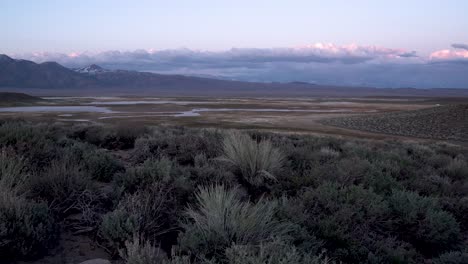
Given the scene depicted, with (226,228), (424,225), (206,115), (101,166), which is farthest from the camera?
(206,115)

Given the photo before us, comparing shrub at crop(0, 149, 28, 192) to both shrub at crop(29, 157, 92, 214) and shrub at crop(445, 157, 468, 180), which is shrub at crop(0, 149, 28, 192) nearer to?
shrub at crop(29, 157, 92, 214)

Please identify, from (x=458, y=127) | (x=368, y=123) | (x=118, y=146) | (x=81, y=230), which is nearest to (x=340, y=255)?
(x=81, y=230)

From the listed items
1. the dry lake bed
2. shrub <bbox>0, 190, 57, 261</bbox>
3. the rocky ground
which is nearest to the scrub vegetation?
shrub <bbox>0, 190, 57, 261</bbox>

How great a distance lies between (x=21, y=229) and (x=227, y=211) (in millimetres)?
2157

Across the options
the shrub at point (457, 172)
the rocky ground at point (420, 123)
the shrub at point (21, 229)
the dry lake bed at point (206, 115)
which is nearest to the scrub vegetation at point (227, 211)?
the shrub at point (21, 229)

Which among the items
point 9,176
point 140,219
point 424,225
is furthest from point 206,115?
point 140,219

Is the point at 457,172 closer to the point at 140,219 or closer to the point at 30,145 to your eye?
the point at 140,219

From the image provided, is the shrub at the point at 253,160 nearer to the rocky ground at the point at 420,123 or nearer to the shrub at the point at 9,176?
the shrub at the point at 9,176

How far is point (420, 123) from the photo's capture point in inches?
1703

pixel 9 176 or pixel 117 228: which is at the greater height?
pixel 9 176

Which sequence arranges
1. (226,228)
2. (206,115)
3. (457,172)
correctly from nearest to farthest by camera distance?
(226,228), (457,172), (206,115)

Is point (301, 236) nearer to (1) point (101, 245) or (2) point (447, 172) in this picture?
(1) point (101, 245)

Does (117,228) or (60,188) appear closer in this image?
(117,228)

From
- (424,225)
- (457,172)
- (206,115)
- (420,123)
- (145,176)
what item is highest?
(145,176)
